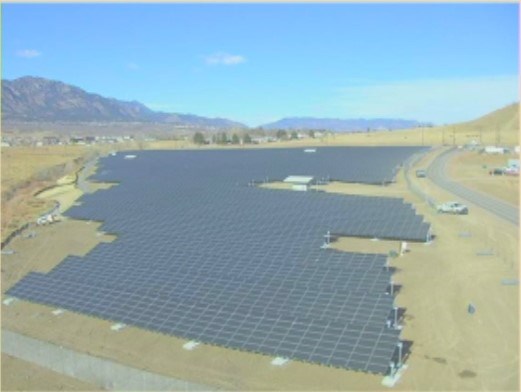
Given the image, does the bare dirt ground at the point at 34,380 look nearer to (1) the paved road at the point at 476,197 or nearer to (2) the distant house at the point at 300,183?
(1) the paved road at the point at 476,197

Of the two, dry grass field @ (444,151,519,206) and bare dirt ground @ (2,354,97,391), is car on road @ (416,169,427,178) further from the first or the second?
bare dirt ground @ (2,354,97,391)

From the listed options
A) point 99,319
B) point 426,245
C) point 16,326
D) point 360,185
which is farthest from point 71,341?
point 360,185

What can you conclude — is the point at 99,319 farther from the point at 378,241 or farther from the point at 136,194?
the point at 136,194

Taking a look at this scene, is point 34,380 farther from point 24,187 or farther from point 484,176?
point 484,176

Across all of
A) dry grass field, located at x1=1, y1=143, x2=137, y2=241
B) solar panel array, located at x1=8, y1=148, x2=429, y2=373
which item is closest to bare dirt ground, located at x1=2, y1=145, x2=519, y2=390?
solar panel array, located at x1=8, y1=148, x2=429, y2=373

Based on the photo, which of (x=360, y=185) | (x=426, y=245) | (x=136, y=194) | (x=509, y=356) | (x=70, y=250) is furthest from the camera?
(x=360, y=185)

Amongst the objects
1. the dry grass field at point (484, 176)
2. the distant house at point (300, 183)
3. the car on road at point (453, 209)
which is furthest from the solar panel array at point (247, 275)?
the dry grass field at point (484, 176)
